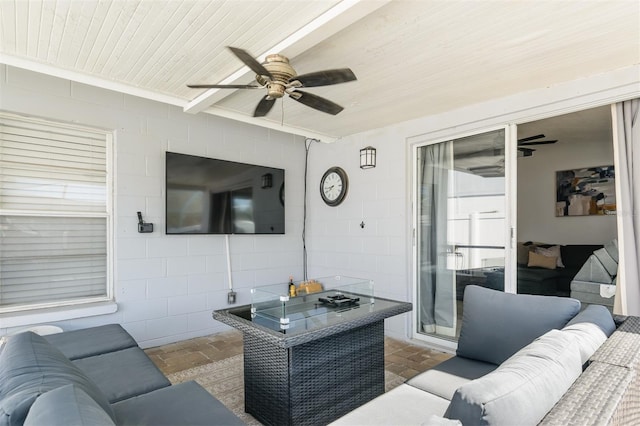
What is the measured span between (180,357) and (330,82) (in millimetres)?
2816

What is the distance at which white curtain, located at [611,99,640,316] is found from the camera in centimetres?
249

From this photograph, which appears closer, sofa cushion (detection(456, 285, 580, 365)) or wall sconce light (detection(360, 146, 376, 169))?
sofa cushion (detection(456, 285, 580, 365))

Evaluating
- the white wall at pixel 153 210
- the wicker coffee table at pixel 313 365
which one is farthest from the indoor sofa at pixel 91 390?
the white wall at pixel 153 210

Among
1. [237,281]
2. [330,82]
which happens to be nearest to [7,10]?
[330,82]

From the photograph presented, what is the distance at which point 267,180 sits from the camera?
443cm

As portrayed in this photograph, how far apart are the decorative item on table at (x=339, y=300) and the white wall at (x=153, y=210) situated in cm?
188

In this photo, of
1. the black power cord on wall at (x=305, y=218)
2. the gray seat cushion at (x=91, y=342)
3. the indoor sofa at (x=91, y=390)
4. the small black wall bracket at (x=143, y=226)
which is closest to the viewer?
the indoor sofa at (x=91, y=390)

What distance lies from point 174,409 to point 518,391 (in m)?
1.33

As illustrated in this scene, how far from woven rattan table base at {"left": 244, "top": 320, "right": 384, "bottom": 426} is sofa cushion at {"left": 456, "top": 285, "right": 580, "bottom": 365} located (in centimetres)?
64

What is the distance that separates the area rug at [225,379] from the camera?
2.47 m

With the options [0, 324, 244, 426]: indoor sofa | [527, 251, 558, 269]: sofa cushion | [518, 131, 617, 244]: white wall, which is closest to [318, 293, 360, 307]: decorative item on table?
[0, 324, 244, 426]: indoor sofa

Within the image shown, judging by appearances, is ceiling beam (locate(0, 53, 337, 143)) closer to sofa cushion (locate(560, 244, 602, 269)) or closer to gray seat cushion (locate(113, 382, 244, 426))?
gray seat cushion (locate(113, 382, 244, 426))

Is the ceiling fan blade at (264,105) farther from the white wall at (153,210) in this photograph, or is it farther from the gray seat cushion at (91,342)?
the gray seat cushion at (91,342)

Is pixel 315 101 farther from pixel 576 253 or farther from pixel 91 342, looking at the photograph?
pixel 576 253
